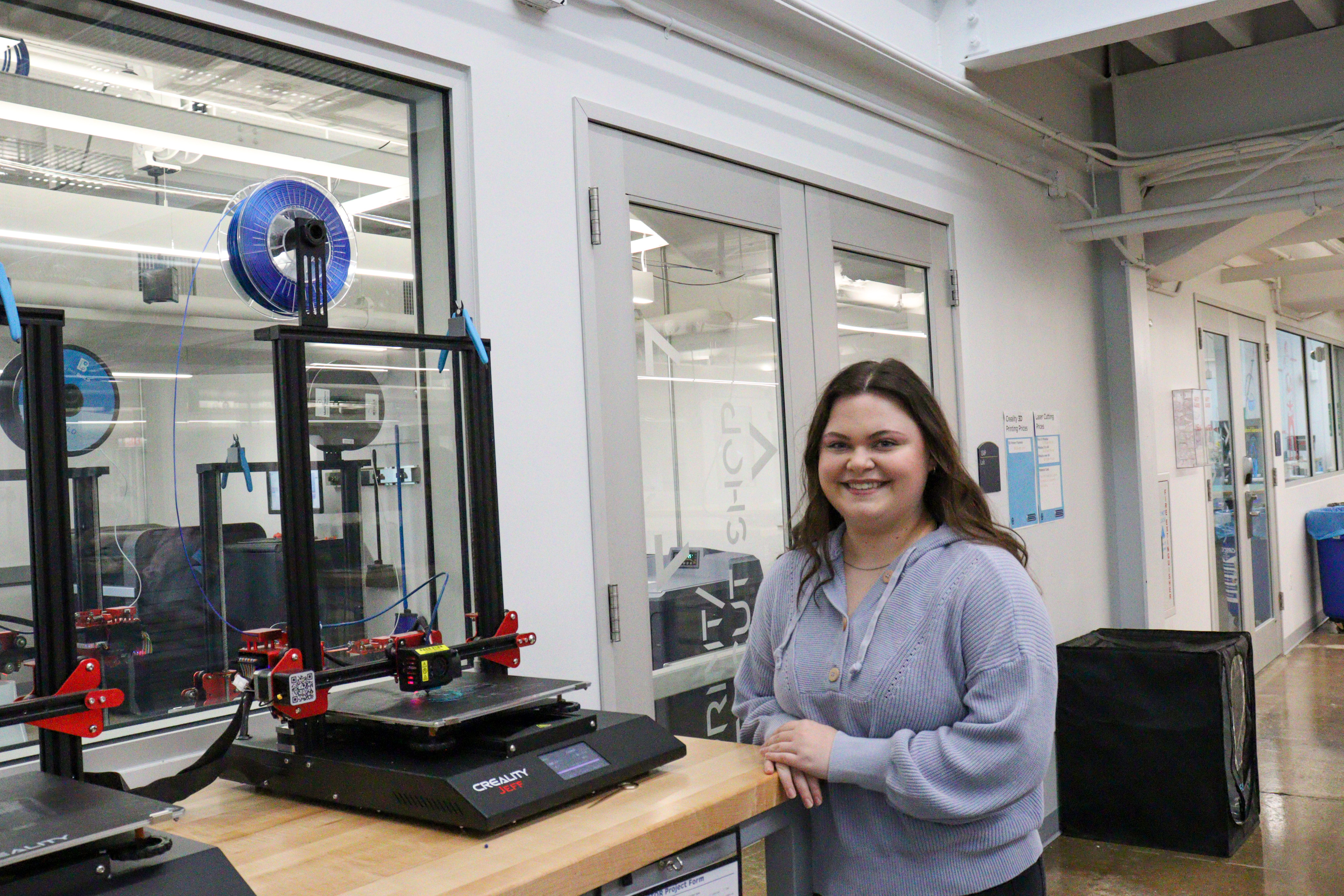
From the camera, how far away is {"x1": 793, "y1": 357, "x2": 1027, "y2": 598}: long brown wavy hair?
1.67 metres

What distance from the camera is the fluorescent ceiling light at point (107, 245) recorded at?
1553mm

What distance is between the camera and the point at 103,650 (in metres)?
1.62

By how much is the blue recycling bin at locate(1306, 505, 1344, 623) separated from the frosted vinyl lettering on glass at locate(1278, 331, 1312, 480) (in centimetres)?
35

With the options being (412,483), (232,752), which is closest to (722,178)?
(412,483)

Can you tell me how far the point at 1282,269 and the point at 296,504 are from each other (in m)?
6.64

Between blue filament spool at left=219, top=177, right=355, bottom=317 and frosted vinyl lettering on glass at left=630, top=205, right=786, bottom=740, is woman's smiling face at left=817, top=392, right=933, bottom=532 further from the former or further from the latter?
frosted vinyl lettering on glass at left=630, top=205, right=786, bottom=740

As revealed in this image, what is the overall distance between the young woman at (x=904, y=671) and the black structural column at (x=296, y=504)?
65 cm

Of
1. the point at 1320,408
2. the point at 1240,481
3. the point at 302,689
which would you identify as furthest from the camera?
the point at 1320,408

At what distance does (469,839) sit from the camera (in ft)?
4.05

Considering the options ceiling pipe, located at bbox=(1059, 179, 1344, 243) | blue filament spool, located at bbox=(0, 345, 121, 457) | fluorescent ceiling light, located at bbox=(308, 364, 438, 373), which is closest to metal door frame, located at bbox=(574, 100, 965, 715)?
fluorescent ceiling light, located at bbox=(308, 364, 438, 373)

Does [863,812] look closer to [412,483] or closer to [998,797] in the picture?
[998,797]

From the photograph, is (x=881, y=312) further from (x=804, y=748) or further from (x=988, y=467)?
(x=804, y=748)

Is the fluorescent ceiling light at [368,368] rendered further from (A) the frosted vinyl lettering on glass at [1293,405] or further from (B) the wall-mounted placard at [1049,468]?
(A) the frosted vinyl lettering on glass at [1293,405]

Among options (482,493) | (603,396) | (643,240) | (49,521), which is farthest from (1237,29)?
(49,521)
